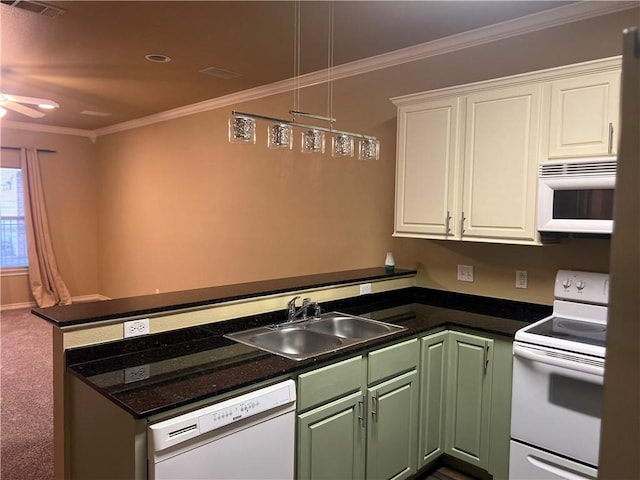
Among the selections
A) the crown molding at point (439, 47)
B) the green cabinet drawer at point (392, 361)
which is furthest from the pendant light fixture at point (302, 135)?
the green cabinet drawer at point (392, 361)

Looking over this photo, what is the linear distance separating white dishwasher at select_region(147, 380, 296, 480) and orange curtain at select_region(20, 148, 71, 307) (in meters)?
6.11

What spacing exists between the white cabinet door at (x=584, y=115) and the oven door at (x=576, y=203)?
0.50 feet

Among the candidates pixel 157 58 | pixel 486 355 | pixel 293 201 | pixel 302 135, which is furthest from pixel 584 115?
pixel 157 58

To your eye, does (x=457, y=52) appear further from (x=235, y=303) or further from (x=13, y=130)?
(x=13, y=130)

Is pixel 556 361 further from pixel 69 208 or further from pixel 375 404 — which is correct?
pixel 69 208

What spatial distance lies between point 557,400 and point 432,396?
2.26ft

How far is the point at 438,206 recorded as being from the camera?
9.70 ft

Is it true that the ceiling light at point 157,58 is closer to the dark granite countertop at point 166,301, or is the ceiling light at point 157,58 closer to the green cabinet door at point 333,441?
the dark granite countertop at point 166,301

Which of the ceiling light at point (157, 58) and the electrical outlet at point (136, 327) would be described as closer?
the electrical outlet at point (136, 327)

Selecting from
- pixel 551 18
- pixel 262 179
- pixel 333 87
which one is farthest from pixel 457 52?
pixel 262 179

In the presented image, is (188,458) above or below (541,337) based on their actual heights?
below

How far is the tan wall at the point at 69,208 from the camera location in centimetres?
684

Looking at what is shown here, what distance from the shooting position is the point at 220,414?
64.4 inches

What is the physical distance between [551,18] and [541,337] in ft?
6.19
